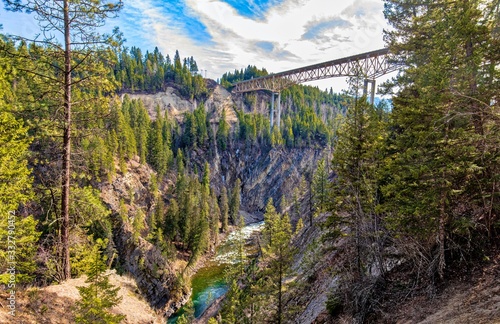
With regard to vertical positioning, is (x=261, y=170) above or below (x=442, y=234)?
below

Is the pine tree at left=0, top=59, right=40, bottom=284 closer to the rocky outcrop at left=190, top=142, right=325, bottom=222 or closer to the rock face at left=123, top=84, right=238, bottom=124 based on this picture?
the rocky outcrop at left=190, top=142, right=325, bottom=222

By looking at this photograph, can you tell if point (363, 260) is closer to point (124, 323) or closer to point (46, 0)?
point (124, 323)

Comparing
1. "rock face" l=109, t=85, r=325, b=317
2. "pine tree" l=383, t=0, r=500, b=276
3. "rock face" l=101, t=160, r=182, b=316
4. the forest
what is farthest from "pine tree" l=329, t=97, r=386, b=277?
"rock face" l=109, t=85, r=325, b=317

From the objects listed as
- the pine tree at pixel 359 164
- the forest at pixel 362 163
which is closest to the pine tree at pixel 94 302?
the forest at pixel 362 163

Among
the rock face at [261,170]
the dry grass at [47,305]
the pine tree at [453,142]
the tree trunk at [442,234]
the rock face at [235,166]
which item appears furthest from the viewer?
the rock face at [261,170]

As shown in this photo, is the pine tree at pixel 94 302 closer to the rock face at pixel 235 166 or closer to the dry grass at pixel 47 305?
the dry grass at pixel 47 305

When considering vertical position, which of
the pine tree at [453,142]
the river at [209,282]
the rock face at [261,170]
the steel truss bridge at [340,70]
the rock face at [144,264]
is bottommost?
the river at [209,282]

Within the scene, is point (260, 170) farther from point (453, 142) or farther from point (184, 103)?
point (453, 142)

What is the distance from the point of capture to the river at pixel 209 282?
37.1m

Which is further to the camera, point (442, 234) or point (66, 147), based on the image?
point (66, 147)

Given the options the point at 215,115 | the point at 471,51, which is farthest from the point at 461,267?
the point at 215,115

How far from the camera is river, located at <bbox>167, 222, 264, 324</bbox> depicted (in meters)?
37.1

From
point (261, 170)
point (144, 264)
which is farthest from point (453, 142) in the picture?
point (261, 170)

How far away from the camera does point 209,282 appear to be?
43906mm
